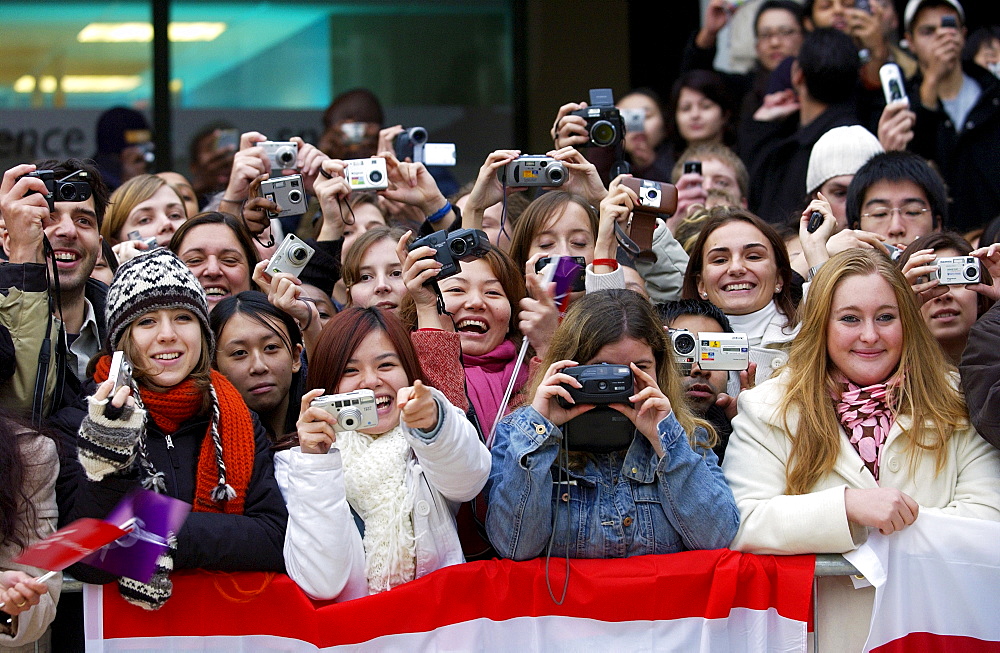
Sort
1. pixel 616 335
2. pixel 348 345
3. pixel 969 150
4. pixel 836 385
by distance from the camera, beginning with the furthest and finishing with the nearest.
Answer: pixel 969 150, pixel 836 385, pixel 348 345, pixel 616 335

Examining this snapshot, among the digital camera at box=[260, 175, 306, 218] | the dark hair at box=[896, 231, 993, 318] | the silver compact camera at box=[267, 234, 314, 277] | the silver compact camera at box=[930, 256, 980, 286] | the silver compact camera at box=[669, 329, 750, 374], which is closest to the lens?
the silver compact camera at box=[669, 329, 750, 374]

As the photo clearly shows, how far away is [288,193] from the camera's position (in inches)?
206

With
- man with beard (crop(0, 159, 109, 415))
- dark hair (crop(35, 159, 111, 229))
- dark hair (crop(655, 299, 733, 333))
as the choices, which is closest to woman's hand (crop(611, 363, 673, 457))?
dark hair (crop(655, 299, 733, 333))

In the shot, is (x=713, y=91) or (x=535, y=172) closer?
(x=535, y=172)

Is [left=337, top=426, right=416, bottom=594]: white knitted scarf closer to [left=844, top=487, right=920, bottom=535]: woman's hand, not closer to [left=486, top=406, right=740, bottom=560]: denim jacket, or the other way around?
[left=486, top=406, right=740, bottom=560]: denim jacket

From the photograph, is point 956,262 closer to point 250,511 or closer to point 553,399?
point 553,399

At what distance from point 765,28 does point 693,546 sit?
4835mm

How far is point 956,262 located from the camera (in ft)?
15.1

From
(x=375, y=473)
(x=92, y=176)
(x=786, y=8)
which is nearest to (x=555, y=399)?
(x=375, y=473)

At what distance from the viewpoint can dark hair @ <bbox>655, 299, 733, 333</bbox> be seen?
488 cm

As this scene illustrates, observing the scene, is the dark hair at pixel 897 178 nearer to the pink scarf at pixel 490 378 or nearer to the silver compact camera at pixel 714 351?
the silver compact camera at pixel 714 351

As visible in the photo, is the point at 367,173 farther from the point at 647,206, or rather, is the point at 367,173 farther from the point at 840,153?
the point at 840,153

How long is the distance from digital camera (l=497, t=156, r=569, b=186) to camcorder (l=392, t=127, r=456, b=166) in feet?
2.38

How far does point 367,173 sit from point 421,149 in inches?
21.9
